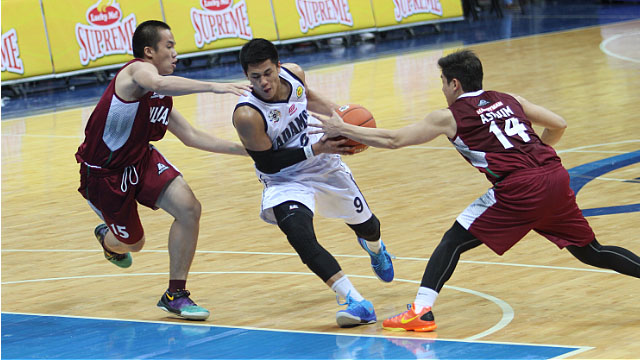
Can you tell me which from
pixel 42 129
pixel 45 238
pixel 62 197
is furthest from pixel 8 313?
pixel 42 129

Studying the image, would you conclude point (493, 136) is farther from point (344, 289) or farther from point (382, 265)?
point (382, 265)

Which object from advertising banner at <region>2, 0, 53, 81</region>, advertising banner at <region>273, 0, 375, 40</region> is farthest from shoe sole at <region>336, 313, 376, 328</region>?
advertising banner at <region>273, 0, 375, 40</region>

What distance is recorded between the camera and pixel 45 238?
872 centimetres

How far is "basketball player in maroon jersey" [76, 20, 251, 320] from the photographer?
6309 millimetres

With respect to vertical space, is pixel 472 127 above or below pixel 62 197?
above

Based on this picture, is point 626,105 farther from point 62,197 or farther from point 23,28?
point 23,28

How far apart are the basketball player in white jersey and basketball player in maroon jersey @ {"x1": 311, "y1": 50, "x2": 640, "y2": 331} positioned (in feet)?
1.14

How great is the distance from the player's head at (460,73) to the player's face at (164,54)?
5.59ft

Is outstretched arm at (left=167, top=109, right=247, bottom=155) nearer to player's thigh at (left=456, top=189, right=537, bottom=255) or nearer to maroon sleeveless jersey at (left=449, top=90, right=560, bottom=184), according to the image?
maroon sleeveless jersey at (left=449, top=90, right=560, bottom=184)

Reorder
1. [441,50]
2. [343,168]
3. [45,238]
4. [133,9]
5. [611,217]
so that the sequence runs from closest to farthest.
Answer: [343,168] < [611,217] < [45,238] < [133,9] < [441,50]

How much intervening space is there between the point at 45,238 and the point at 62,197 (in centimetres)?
175

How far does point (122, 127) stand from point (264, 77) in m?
1.06

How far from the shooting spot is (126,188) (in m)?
6.46

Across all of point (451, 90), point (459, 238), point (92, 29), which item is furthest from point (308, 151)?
point (92, 29)
